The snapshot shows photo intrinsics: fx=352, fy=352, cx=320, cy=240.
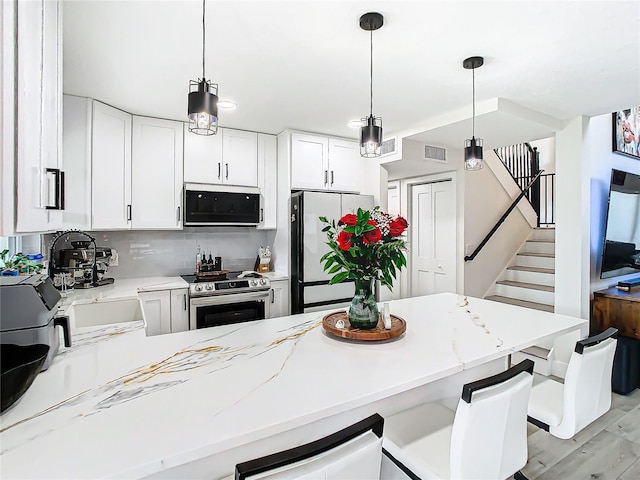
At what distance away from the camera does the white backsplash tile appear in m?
3.51

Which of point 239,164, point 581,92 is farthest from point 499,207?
point 239,164

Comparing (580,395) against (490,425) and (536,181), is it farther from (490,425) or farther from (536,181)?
(536,181)

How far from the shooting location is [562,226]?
3.34 metres

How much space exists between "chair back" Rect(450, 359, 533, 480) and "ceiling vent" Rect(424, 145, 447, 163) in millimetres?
2986

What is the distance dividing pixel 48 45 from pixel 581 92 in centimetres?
326

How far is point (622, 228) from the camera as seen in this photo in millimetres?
3695

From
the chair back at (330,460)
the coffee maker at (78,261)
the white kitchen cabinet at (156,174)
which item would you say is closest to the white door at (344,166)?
the white kitchen cabinet at (156,174)

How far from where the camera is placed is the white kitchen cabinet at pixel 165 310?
9.93 ft

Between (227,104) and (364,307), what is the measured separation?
2182 mm

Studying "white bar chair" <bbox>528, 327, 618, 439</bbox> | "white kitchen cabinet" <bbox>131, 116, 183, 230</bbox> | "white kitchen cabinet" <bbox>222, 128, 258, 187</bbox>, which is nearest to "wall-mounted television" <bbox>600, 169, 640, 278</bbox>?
"white bar chair" <bbox>528, 327, 618, 439</bbox>

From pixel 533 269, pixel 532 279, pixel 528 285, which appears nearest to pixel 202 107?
pixel 528 285

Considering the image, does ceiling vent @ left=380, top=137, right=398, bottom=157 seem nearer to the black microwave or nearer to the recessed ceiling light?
the black microwave

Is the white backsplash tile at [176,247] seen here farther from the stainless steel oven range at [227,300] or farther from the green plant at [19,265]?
the green plant at [19,265]

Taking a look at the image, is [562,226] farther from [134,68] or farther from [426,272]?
[134,68]
